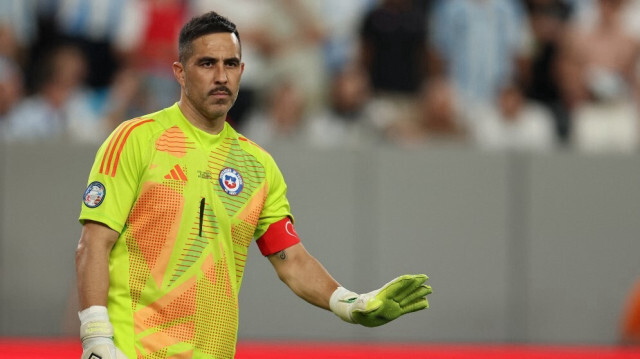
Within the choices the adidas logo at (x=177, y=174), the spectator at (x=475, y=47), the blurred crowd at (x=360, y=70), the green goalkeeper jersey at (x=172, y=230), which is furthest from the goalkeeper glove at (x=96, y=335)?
the spectator at (x=475, y=47)

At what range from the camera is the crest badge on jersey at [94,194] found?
140 inches

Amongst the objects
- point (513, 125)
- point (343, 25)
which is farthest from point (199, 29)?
point (513, 125)

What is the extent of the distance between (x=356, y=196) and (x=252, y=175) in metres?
5.39

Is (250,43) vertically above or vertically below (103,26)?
below

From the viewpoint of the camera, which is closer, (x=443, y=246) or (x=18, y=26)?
(x=18, y=26)

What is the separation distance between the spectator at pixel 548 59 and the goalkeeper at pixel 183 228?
19.3 ft

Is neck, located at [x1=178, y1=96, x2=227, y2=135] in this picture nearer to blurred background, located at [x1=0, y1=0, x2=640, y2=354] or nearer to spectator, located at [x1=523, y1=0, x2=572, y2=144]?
blurred background, located at [x1=0, y1=0, x2=640, y2=354]

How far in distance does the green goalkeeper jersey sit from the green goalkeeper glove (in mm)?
471

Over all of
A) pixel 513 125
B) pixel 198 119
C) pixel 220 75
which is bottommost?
pixel 198 119

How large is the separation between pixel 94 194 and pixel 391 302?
1.13 meters

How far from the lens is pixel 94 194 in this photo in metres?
3.57

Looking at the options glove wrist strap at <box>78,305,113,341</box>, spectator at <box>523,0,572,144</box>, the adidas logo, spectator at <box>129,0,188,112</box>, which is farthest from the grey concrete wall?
glove wrist strap at <box>78,305,113,341</box>

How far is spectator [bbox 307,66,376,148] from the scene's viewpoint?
916cm

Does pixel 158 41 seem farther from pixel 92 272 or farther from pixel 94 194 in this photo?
pixel 92 272
